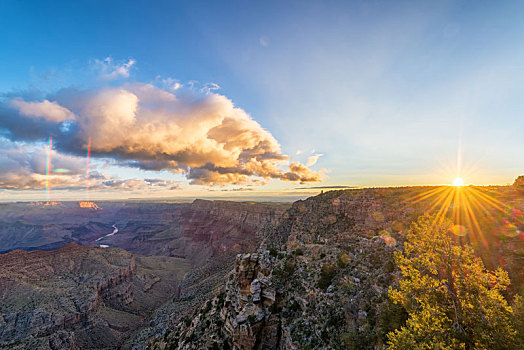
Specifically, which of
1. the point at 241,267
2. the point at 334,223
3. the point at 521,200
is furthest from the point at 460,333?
the point at 334,223

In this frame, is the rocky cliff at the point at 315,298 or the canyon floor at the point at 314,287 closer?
the rocky cliff at the point at 315,298

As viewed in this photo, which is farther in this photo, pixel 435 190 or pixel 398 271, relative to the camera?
pixel 435 190

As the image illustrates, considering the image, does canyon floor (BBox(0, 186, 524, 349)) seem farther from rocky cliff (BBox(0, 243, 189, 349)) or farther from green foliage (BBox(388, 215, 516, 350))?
green foliage (BBox(388, 215, 516, 350))

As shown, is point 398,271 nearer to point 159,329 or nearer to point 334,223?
point 334,223

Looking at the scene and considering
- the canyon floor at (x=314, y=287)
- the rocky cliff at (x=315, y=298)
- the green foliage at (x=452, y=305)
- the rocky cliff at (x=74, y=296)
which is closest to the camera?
the green foliage at (x=452, y=305)

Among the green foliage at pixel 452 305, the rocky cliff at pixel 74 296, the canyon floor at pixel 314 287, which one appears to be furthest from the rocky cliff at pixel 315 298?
the rocky cliff at pixel 74 296

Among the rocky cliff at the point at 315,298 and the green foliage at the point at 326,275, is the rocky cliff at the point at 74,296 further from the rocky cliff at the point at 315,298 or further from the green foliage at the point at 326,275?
the green foliage at the point at 326,275
